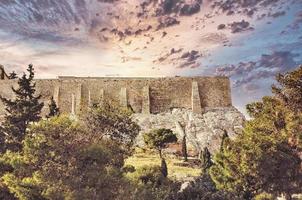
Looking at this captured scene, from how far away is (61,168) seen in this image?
26.3 metres

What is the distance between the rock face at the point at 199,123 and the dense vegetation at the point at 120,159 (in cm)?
1851

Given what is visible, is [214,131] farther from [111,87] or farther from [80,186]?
[80,186]

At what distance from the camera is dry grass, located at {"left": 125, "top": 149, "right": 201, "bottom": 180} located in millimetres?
47097

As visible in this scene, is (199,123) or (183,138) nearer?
(183,138)

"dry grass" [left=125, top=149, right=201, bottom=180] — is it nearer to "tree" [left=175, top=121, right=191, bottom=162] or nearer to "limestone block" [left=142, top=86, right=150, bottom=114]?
"tree" [left=175, top=121, right=191, bottom=162]

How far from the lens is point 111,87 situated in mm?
78500

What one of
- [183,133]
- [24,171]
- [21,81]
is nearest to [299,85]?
[24,171]

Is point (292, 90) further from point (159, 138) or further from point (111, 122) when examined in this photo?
point (159, 138)

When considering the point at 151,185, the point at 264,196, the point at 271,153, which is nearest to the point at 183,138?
the point at 264,196

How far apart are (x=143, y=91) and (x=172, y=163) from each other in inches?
1041

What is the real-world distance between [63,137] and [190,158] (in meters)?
35.0

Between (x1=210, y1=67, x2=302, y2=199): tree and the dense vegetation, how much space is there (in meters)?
0.07

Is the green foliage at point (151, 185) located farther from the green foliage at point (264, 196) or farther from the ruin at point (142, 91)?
the ruin at point (142, 91)

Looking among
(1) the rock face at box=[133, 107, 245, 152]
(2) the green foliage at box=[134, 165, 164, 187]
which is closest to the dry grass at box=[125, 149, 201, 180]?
(2) the green foliage at box=[134, 165, 164, 187]
